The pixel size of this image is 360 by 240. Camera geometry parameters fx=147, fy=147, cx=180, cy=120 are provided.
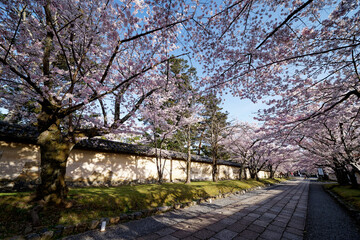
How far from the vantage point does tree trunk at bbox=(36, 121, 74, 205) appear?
427 cm

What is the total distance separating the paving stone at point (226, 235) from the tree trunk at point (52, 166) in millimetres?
4623

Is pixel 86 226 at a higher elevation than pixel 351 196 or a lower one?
lower

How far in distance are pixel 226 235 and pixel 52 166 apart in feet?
17.3

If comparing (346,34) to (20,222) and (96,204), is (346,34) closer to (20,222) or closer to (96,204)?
(96,204)

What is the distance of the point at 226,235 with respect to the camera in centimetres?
380

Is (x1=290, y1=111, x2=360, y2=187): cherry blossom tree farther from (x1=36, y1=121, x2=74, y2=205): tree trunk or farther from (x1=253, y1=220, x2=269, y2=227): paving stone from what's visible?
(x1=36, y1=121, x2=74, y2=205): tree trunk

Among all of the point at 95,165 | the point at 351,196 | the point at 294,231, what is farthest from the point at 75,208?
the point at 351,196

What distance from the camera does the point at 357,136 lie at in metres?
9.63

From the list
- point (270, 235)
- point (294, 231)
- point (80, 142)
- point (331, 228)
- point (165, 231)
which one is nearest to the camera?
point (165, 231)

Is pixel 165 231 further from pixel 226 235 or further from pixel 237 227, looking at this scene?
pixel 237 227

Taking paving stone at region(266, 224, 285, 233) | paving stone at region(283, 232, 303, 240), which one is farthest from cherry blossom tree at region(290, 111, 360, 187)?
paving stone at region(283, 232, 303, 240)

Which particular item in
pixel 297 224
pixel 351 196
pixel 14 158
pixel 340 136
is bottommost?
pixel 297 224

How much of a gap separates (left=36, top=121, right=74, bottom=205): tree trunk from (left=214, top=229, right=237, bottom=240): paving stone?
4.62 metres

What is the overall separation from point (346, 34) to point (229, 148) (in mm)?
19212
